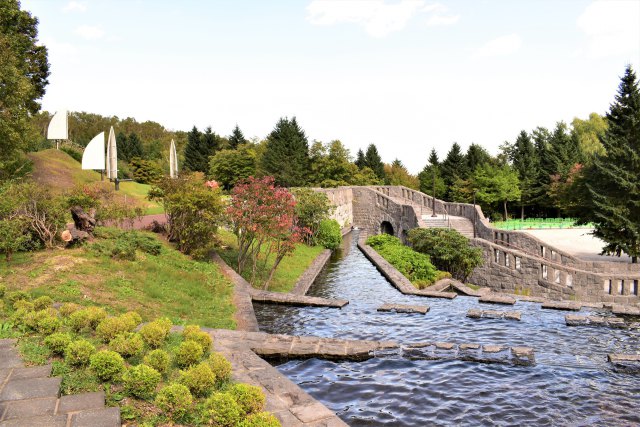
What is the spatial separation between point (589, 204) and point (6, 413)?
30549 mm

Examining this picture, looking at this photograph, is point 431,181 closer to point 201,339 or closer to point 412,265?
point 412,265

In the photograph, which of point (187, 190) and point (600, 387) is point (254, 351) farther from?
point (187, 190)

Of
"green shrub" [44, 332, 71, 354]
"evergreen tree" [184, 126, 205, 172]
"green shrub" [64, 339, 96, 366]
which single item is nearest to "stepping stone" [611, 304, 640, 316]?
"green shrub" [64, 339, 96, 366]

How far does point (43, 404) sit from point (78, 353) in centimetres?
108

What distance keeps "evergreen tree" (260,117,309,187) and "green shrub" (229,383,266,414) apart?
4144 cm

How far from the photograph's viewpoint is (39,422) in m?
5.34

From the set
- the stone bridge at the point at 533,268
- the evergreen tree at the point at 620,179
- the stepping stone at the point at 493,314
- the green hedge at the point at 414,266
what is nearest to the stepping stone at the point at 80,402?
the stepping stone at the point at 493,314

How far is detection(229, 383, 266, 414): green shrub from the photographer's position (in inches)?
226

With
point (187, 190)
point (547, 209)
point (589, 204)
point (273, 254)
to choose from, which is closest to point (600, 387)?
point (187, 190)

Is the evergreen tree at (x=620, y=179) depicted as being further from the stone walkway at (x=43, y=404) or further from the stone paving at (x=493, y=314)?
the stone walkway at (x=43, y=404)

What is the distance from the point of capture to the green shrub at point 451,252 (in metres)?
22.5

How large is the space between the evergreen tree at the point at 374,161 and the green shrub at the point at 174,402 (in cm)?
6062

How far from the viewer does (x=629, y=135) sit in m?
28.4

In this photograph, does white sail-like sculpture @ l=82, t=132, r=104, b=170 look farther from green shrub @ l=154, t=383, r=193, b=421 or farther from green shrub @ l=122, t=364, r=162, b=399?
green shrub @ l=154, t=383, r=193, b=421
